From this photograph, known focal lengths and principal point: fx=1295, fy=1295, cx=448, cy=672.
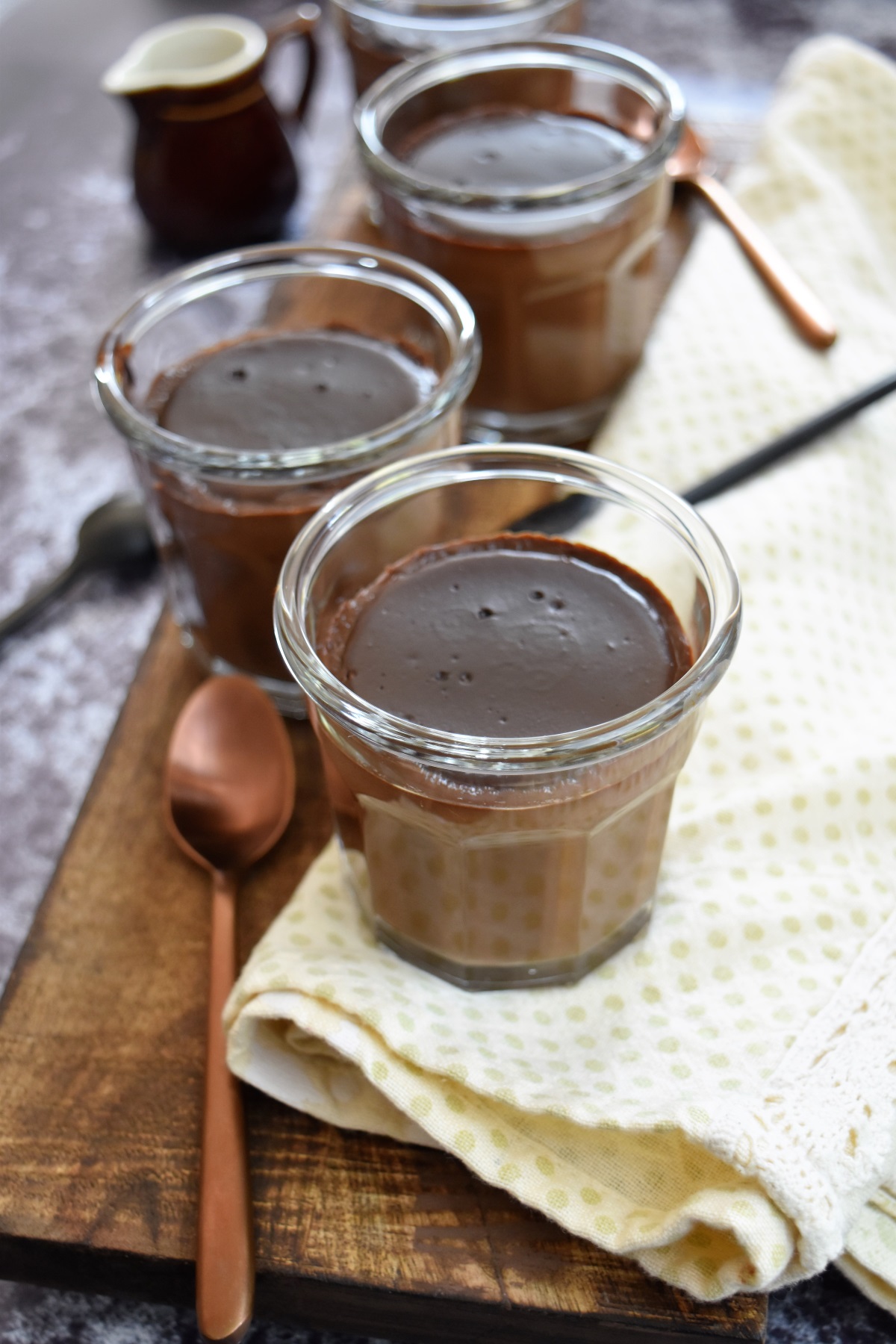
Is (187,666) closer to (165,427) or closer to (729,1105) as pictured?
(165,427)

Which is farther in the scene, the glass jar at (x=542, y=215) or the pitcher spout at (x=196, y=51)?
the pitcher spout at (x=196, y=51)

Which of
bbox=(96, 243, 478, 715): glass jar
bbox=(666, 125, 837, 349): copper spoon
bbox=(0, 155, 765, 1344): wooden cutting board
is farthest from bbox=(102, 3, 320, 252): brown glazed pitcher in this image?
bbox=(0, 155, 765, 1344): wooden cutting board

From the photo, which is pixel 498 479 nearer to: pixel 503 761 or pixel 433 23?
pixel 503 761

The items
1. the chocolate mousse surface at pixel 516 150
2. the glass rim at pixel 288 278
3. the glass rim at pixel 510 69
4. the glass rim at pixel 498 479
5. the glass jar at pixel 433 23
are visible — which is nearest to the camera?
the glass rim at pixel 498 479

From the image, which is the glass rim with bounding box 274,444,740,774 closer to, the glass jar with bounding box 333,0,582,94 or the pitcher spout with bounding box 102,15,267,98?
the glass jar with bounding box 333,0,582,94

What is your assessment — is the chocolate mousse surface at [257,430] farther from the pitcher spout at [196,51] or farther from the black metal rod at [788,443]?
the pitcher spout at [196,51]

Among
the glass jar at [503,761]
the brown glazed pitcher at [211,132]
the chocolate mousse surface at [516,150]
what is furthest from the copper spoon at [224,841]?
the brown glazed pitcher at [211,132]
